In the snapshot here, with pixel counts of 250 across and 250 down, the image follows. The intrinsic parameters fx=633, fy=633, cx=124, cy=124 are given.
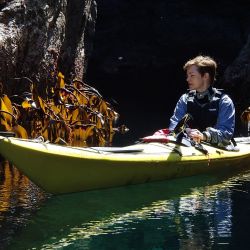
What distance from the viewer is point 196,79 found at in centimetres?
689

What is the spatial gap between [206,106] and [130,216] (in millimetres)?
2190

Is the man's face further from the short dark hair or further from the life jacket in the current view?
the life jacket

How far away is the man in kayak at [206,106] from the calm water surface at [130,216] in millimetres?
566

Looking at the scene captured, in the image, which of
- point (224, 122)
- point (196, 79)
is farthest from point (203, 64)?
point (224, 122)

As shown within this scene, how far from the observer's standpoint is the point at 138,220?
5.16 meters

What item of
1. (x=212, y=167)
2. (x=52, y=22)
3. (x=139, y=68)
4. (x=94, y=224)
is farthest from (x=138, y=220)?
(x=139, y=68)

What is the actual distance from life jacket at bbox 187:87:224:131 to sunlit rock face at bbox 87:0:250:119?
15.2 m

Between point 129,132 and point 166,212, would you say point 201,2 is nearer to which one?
point 129,132

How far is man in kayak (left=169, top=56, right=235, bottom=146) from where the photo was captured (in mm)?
6828

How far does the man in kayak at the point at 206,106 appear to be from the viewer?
269 inches

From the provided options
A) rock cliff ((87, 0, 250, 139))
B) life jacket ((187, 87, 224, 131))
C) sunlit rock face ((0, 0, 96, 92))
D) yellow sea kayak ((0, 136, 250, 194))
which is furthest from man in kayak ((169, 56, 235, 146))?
rock cliff ((87, 0, 250, 139))

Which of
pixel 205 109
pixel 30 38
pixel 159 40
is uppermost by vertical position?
pixel 159 40

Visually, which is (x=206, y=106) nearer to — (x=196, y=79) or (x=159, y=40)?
(x=196, y=79)

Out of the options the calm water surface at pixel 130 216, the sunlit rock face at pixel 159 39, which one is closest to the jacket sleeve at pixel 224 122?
the calm water surface at pixel 130 216
